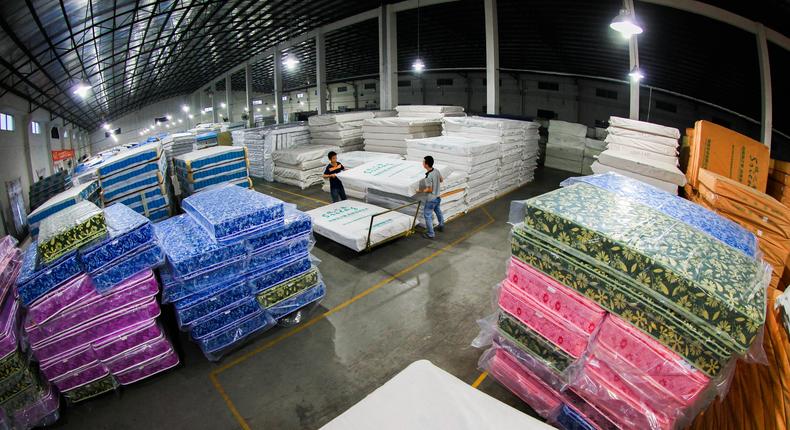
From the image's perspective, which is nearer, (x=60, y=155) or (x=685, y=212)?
(x=685, y=212)

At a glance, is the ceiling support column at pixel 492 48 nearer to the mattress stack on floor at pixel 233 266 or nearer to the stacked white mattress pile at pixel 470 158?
the stacked white mattress pile at pixel 470 158

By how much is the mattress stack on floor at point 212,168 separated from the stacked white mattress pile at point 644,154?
986cm

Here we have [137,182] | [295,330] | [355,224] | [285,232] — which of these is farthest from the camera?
[137,182]

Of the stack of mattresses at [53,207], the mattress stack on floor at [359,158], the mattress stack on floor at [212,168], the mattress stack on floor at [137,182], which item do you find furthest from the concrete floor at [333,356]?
the mattress stack on floor at [359,158]

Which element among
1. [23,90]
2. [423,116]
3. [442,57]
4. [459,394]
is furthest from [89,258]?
[442,57]

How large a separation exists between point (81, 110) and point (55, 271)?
33992 millimetres

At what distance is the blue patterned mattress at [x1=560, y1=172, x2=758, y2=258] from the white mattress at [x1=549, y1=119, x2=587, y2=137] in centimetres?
1225

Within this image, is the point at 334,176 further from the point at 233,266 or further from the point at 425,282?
the point at 233,266

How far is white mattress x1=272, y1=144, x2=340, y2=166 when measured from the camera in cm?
1333

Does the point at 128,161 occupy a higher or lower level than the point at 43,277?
higher

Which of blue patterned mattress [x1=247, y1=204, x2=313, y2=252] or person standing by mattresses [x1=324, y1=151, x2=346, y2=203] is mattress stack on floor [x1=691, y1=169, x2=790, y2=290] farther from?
person standing by mattresses [x1=324, y1=151, x2=346, y2=203]

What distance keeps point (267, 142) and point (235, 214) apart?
11.1 metres

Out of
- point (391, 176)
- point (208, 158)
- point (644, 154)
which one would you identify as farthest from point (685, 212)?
point (208, 158)

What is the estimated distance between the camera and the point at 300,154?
43.4ft
